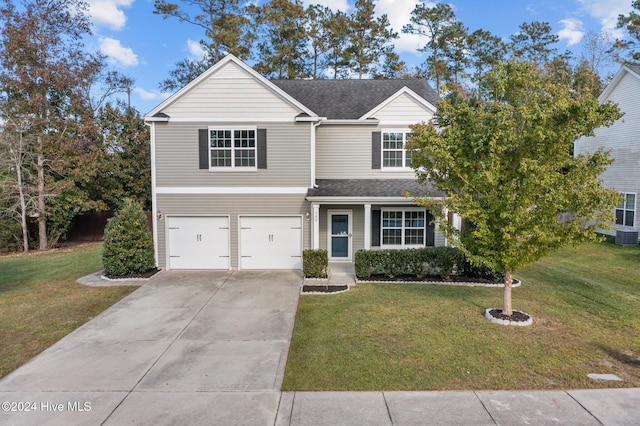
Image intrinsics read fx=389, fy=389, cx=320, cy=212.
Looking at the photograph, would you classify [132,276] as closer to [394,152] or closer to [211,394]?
[211,394]

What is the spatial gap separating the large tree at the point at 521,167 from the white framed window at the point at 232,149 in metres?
6.74

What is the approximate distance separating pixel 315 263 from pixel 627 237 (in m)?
14.3

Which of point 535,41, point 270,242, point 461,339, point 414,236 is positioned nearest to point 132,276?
point 270,242

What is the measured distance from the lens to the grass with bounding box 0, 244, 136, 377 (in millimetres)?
7434

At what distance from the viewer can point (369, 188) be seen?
1372 cm

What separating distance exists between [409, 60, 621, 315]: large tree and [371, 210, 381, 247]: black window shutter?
581 centimetres

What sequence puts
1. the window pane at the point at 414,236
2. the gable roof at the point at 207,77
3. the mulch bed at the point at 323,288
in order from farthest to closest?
the window pane at the point at 414,236, the gable roof at the point at 207,77, the mulch bed at the point at 323,288

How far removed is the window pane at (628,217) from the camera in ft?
58.5

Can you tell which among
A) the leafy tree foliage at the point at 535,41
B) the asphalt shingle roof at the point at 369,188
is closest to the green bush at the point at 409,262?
the asphalt shingle roof at the point at 369,188

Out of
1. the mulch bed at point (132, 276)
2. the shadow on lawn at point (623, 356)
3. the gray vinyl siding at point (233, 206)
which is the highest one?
the gray vinyl siding at point (233, 206)

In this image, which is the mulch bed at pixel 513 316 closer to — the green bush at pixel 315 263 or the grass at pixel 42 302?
the green bush at pixel 315 263

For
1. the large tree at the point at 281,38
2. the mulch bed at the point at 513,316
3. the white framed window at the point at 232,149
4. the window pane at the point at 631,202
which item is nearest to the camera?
the mulch bed at the point at 513,316

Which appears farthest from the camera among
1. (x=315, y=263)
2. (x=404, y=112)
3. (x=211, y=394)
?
(x=404, y=112)

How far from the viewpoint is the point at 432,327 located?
8.00 m
